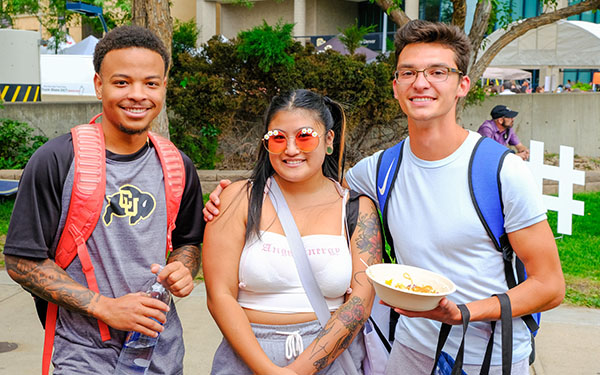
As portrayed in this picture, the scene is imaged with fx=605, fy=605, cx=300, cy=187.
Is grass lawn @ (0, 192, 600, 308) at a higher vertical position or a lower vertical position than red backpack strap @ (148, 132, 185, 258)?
lower

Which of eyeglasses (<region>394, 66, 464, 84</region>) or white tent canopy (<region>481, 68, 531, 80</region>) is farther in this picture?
white tent canopy (<region>481, 68, 531, 80</region>)

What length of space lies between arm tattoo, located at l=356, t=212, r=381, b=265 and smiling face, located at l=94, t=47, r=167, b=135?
950 mm

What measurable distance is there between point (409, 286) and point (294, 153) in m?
0.72

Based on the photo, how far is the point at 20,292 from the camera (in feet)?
18.6

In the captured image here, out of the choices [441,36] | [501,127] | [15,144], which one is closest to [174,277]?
[441,36]

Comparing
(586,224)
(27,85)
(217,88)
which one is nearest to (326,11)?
(27,85)

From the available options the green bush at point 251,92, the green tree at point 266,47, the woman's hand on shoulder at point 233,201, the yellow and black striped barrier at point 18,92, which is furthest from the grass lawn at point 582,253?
the yellow and black striped barrier at point 18,92

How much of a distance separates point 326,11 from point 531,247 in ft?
102

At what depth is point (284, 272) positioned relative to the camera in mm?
2324

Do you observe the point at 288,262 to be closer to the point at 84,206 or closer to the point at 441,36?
the point at 84,206

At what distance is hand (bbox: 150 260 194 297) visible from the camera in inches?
85.7

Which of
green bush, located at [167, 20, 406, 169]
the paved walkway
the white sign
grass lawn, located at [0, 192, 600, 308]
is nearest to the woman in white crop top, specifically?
the paved walkway

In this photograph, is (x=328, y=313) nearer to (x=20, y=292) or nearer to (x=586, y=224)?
(x=20, y=292)

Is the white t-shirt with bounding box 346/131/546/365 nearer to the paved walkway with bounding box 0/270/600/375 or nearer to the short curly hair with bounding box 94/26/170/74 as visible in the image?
the short curly hair with bounding box 94/26/170/74
